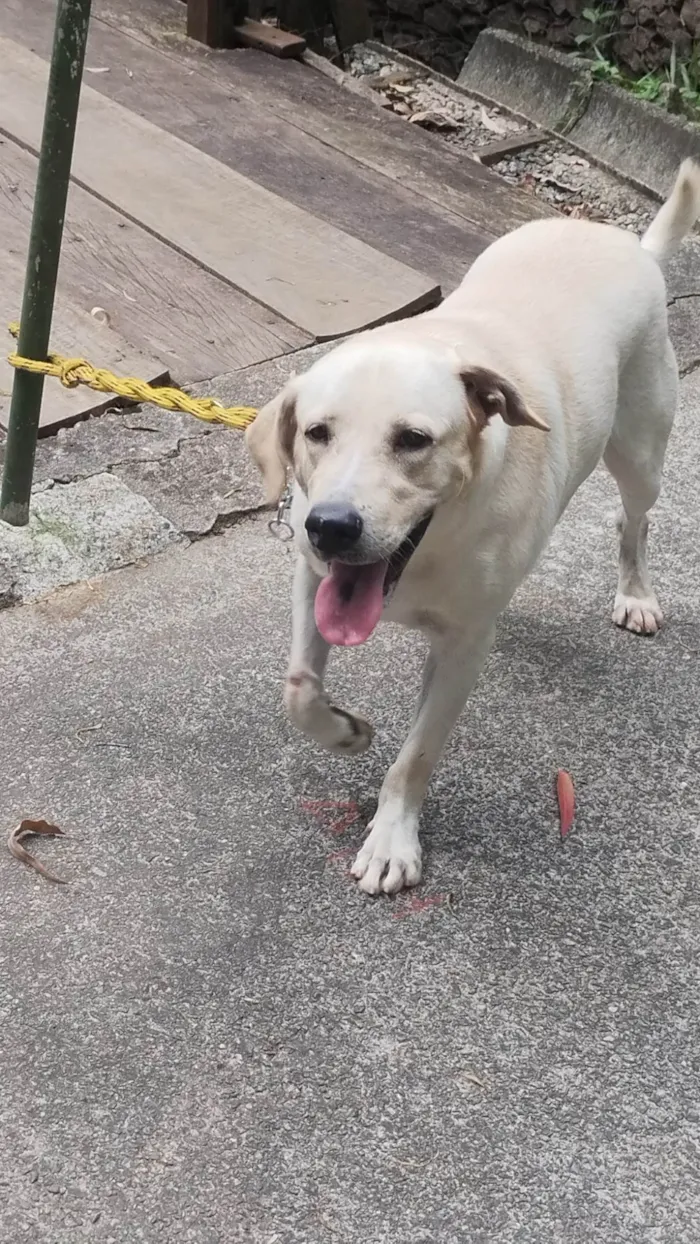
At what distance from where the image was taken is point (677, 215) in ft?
10.1

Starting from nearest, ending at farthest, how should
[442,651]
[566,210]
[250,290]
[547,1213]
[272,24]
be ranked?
[547,1213], [442,651], [250,290], [566,210], [272,24]

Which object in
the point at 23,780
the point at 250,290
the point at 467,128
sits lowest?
the point at 23,780

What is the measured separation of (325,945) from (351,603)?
697 millimetres

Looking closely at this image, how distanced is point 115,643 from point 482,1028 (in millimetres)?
1338

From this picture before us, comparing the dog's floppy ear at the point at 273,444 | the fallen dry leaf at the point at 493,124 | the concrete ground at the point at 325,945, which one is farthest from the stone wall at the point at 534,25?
the dog's floppy ear at the point at 273,444

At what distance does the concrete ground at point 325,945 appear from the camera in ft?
6.25

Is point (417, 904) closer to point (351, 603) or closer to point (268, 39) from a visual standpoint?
point (351, 603)

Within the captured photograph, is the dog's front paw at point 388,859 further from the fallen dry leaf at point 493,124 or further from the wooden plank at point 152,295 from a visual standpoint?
the fallen dry leaf at point 493,124

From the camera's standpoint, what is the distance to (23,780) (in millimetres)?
2562

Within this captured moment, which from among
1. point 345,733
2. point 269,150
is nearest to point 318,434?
point 345,733

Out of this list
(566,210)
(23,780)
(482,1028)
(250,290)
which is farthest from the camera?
(566,210)

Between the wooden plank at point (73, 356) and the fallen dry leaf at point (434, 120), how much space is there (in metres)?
2.56

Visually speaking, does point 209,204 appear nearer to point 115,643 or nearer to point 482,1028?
point 115,643

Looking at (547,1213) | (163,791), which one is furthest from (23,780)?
(547,1213)
